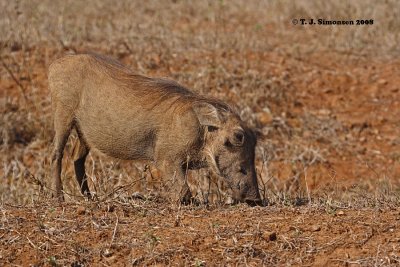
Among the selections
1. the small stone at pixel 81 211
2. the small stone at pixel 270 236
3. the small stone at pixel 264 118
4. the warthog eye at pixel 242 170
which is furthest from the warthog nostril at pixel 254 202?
the small stone at pixel 264 118

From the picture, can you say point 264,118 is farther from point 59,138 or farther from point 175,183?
point 175,183

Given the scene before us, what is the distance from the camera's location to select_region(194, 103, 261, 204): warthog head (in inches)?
197

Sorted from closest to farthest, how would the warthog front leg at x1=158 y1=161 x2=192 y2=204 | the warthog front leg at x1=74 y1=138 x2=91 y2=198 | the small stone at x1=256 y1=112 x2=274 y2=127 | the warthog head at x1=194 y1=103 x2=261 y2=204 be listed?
the warthog front leg at x1=158 y1=161 x2=192 y2=204, the warthog head at x1=194 y1=103 x2=261 y2=204, the warthog front leg at x1=74 y1=138 x2=91 y2=198, the small stone at x1=256 y1=112 x2=274 y2=127

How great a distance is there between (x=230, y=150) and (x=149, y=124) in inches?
22.3

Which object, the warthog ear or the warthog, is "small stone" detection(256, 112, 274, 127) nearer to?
the warthog

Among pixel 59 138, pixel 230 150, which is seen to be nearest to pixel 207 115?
pixel 230 150

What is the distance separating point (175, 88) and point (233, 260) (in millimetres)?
1766

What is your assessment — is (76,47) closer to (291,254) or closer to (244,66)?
(244,66)

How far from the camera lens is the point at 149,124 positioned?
5.14 metres

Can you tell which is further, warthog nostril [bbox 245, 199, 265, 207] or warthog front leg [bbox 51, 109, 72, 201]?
warthog front leg [bbox 51, 109, 72, 201]

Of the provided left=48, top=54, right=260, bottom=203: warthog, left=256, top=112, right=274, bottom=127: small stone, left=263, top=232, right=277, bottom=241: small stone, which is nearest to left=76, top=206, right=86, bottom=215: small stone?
left=48, top=54, right=260, bottom=203: warthog

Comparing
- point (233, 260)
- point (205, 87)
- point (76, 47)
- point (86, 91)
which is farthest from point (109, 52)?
point (233, 260)

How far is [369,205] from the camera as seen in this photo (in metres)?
4.77

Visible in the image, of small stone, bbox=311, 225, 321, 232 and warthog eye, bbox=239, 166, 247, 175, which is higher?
warthog eye, bbox=239, 166, 247, 175
